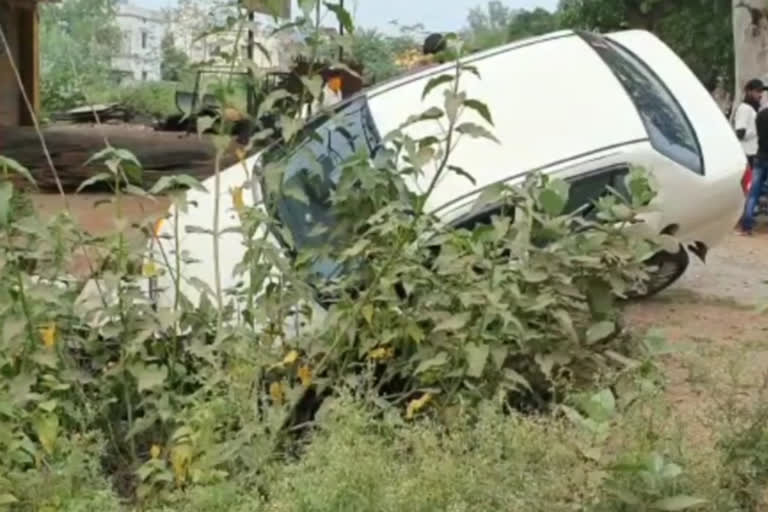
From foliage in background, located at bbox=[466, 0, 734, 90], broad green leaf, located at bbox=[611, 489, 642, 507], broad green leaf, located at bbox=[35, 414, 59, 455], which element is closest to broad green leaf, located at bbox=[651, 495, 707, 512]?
broad green leaf, located at bbox=[611, 489, 642, 507]

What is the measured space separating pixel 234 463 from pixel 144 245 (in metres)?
0.96

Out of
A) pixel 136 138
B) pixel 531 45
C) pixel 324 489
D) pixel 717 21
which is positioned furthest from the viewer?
pixel 717 21

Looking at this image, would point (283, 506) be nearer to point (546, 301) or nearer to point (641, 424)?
point (641, 424)

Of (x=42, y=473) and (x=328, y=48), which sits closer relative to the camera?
(x=42, y=473)

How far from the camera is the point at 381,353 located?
4090 millimetres

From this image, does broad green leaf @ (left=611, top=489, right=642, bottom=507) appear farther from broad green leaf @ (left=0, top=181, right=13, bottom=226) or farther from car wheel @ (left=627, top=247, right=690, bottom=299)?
car wheel @ (left=627, top=247, right=690, bottom=299)

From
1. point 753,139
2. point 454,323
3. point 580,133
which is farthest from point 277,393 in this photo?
point 753,139

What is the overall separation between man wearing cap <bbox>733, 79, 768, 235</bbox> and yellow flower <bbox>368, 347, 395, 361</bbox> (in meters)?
9.72

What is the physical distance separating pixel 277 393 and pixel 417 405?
470 mm

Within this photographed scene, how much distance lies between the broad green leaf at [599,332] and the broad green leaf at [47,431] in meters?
1.93

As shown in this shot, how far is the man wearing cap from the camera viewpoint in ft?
42.8

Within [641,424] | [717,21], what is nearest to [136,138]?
[641,424]

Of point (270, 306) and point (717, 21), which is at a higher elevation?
point (717, 21)

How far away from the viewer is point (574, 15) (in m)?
30.6
